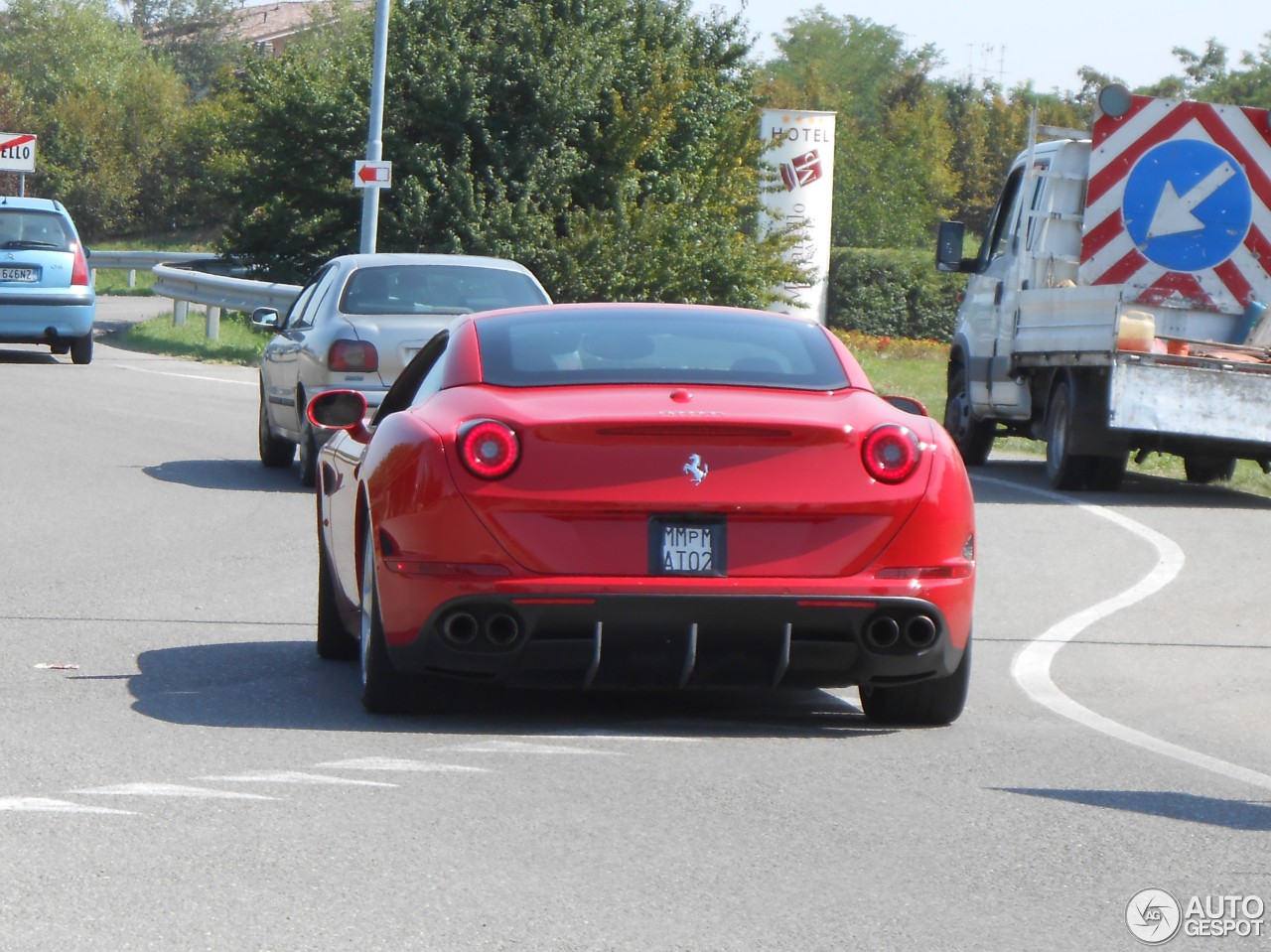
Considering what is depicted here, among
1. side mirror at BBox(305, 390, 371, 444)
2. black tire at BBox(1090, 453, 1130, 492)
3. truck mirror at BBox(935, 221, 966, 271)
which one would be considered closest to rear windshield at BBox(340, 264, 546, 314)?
truck mirror at BBox(935, 221, 966, 271)

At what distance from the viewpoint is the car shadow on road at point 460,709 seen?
6.77m

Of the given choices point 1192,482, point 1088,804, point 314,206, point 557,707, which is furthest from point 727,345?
point 314,206

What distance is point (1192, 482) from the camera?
17812mm

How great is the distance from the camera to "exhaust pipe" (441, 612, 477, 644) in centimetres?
643

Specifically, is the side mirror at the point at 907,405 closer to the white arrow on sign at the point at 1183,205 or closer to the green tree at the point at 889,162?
the white arrow on sign at the point at 1183,205

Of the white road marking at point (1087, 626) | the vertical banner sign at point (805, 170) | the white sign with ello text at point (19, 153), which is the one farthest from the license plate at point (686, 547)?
the vertical banner sign at point (805, 170)

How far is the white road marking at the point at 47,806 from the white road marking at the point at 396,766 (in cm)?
75

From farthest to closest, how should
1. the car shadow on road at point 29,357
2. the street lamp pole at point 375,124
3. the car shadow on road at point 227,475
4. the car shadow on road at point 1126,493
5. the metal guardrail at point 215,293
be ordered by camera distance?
1. the street lamp pole at point 375,124
2. the metal guardrail at point 215,293
3. the car shadow on road at point 29,357
4. the car shadow on road at point 1126,493
5. the car shadow on road at point 227,475

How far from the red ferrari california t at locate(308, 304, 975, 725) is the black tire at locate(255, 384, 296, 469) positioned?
860 centimetres

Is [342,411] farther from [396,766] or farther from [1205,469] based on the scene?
[1205,469]

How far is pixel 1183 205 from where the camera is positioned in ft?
55.6

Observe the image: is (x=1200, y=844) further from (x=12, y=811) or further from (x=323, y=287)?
(x=323, y=287)

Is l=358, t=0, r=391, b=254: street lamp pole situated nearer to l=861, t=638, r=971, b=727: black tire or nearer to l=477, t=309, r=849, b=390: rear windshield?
l=477, t=309, r=849, b=390: rear windshield

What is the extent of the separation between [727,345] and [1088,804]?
6.77ft
